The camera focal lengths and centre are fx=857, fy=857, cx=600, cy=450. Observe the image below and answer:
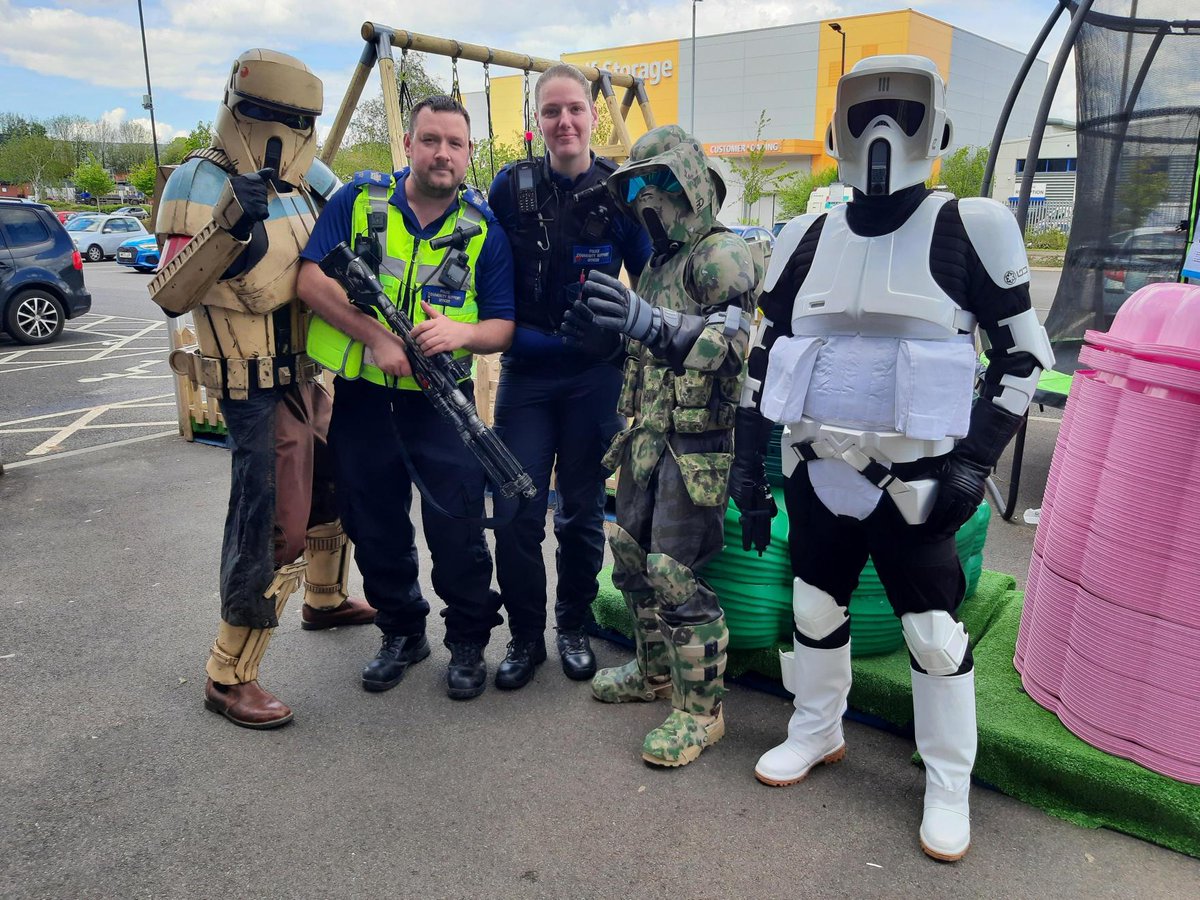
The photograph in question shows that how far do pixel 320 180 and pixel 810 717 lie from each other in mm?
2662

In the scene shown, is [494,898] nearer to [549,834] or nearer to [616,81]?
[549,834]

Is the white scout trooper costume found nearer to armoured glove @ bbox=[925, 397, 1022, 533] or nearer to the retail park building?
armoured glove @ bbox=[925, 397, 1022, 533]

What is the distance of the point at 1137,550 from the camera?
8.16 feet

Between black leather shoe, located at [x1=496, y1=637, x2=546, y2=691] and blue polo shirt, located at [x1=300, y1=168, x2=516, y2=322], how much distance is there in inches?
52.6

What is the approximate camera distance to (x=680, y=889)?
231cm

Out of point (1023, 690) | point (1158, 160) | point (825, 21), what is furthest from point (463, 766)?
point (825, 21)

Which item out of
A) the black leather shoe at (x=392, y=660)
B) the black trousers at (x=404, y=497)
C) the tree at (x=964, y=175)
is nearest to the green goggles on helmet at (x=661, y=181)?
the black trousers at (x=404, y=497)

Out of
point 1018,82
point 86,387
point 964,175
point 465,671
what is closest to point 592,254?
point 465,671

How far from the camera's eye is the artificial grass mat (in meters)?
2.44

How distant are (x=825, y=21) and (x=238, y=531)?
4872 cm

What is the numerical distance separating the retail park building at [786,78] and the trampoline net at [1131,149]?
35.7 metres

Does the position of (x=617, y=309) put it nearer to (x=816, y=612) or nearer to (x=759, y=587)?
(x=816, y=612)

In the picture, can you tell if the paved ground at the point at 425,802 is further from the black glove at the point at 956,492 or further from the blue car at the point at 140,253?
the blue car at the point at 140,253

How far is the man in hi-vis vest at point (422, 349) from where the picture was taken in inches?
116
